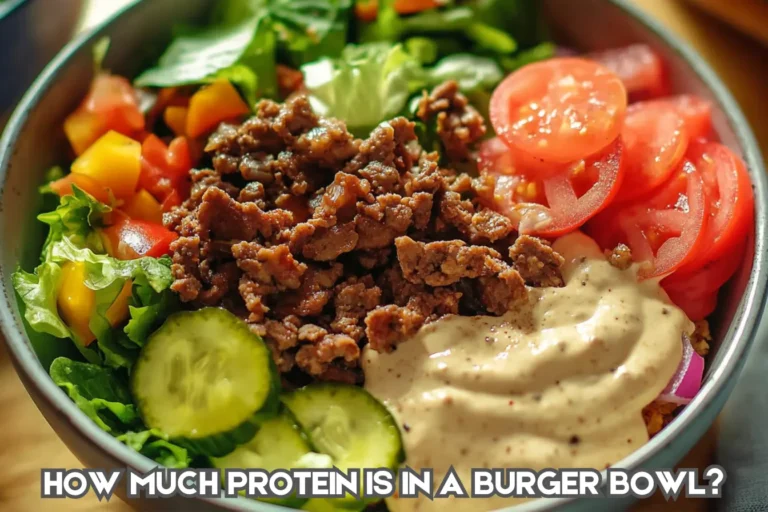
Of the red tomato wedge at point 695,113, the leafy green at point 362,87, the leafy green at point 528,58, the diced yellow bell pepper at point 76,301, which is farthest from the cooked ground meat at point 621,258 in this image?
the diced yellow bell pepper at point 76,301

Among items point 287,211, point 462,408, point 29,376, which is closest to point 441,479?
point 462,408

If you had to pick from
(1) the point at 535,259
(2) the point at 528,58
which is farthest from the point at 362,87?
(1) the point at 535,259

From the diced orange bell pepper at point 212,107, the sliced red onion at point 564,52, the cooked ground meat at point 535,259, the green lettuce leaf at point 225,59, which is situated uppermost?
the green lettuce leaf at point 225,59

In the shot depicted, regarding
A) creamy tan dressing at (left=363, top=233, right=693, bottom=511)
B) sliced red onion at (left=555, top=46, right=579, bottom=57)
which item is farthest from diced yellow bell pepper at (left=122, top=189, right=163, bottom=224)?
sliced red onion at (left=555, top=46, right=579, bottom=57)

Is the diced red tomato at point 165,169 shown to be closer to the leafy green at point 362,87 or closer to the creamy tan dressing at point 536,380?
the leafy green at point 362,87

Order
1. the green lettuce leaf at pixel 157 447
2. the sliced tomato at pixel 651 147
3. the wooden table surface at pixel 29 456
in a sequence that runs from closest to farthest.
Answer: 1. the green lettuce leaf at pixel 157 447
2. the wooden table surface at pixel 29 456
3. the sliced tomato at pixel 651 147

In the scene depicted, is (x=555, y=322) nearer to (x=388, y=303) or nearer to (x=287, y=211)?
(x=388, y=303)

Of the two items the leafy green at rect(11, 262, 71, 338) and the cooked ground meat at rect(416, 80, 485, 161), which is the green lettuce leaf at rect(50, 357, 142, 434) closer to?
the leafy green at rect(11, 262, 71, 338)
